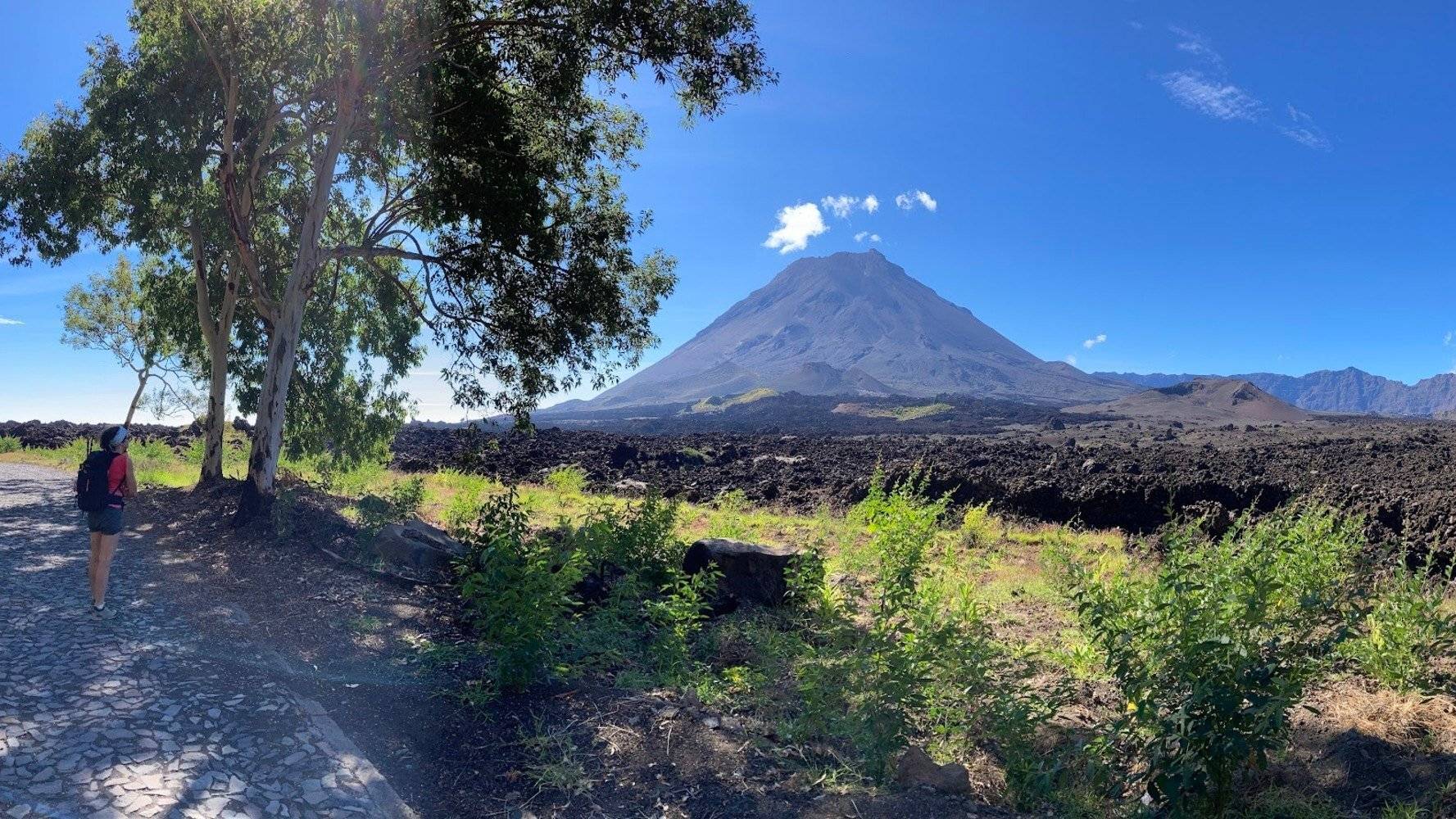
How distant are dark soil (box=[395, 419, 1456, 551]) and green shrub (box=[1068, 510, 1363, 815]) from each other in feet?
3.19

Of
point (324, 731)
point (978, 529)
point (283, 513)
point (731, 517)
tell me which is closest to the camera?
point (324, 731)

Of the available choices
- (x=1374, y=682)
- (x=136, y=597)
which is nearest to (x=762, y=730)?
(x=1374, y=682)

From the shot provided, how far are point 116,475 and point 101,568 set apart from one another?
992 mm

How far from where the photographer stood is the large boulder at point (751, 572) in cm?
1027

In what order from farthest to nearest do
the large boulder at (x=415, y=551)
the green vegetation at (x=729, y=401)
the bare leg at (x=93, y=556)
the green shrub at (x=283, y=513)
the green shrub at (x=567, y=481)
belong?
the green vegetation at (x=729, y=401), the green shrub at (x=567, y=481), the green shrub at (x=283, y=513), the large boulder at (x=415, y=551), the bare leg at (x=93, y=556)

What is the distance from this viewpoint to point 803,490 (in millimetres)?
23484

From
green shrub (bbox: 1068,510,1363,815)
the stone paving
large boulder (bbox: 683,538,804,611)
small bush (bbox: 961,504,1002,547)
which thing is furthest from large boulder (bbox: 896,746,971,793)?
small bush (bbox: 961,504,1002,547)

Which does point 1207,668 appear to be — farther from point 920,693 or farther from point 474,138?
point 474,138

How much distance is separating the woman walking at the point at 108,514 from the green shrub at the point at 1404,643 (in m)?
11.5

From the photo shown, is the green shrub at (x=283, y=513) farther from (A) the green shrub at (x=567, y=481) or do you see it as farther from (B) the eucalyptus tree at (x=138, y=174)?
(A) the green shrub at (x=567, y=481)

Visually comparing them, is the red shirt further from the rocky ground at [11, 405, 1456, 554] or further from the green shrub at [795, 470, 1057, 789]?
the green shrub at [795, 470, 1057, 789]

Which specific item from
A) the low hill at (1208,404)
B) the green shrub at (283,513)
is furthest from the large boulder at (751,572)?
the low hill at (1208,404)

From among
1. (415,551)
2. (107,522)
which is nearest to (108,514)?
(107,522)

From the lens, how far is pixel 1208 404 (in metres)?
110
